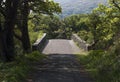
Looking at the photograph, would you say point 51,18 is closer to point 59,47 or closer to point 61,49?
point 61,49

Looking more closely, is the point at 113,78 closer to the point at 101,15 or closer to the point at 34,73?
the point at 34,73

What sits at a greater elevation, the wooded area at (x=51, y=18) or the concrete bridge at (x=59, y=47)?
the wooded area at (x=51, y=18)

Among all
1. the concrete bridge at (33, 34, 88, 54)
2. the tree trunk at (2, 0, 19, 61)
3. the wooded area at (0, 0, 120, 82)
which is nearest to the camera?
the wooded area at (0, 0, 120, 82)

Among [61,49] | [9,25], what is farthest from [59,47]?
[9,25]

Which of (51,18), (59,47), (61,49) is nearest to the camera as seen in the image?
(51,18)

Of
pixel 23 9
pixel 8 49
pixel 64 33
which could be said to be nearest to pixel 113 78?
pixel 8 49

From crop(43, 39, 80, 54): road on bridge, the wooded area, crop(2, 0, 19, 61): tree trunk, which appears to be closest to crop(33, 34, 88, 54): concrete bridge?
crop(43, 39, 80, 54): road on bridge

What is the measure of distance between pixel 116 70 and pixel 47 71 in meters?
4.41

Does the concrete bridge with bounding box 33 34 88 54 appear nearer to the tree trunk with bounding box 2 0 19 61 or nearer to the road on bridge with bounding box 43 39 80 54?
the road on bridge with bounding box 43 39 80 54

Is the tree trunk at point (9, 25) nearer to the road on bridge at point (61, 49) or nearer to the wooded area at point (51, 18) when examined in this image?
the wooded area at point (51, 18)

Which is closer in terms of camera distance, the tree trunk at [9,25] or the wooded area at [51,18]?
the wooded area at [51,18]

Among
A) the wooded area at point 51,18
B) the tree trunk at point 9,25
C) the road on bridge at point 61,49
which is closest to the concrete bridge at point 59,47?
the road on bridge at point 61,49

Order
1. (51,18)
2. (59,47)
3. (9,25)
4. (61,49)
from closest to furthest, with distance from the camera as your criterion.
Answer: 1. (9,25)
2. (51,18)
3. (61,49)
4. (59,47)

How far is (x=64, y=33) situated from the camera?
78.8 meters
